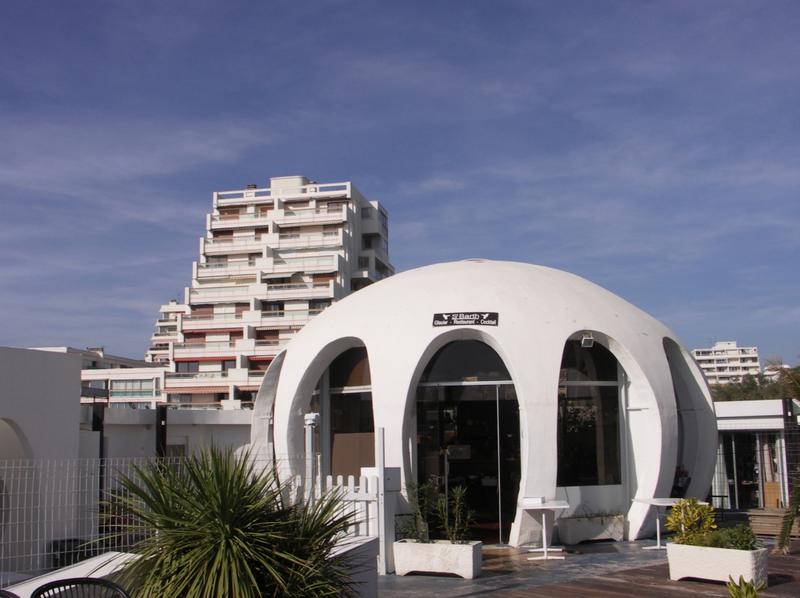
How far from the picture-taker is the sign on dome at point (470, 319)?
16.6m

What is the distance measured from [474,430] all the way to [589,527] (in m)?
2.76

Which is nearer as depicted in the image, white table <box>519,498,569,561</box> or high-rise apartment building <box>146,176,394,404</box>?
white table <box>519,498,569,561</box>

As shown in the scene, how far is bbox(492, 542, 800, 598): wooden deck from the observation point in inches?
472

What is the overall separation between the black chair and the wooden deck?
224 inches

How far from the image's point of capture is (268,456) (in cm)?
1964

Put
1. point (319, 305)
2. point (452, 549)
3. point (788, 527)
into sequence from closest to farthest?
point (452, 549), point (788, 527), point (319, 305)

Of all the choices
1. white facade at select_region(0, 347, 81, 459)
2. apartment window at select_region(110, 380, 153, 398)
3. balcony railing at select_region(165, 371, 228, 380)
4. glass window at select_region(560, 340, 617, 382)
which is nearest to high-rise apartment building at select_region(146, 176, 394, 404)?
balcony railing at select_region(165, 371, 228, 380)

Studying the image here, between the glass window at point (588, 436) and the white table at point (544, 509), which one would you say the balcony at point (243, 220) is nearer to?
the glass window at point (588, 436)

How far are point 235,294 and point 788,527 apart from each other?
177 ft

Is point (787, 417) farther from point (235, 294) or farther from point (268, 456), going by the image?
point (235, 294)

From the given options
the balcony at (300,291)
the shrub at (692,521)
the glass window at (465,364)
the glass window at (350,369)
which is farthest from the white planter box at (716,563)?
the balcony at (300,291)

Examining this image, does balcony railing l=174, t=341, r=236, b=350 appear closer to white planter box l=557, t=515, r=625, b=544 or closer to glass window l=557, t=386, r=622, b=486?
glass window l=557, t=386, r=622, b=486

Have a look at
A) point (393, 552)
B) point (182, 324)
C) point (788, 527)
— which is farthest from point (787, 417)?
point (182, 324)

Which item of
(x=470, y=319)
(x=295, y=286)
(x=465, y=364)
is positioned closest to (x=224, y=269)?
(x=295, y=286)
